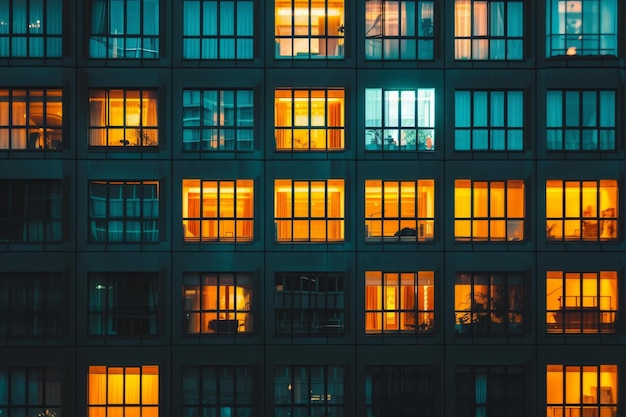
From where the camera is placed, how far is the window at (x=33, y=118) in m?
24.7

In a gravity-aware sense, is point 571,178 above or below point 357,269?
above

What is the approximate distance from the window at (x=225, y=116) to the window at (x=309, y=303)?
15.0 ft

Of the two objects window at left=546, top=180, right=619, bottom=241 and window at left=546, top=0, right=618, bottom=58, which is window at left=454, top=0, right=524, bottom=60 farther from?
window at left=546, top=180, right=619, bottom=241

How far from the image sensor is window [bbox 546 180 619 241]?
25016 millimetres

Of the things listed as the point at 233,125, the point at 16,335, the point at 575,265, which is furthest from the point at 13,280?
the point at 575,265

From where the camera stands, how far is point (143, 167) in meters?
24.5

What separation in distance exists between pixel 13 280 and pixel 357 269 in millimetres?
11008

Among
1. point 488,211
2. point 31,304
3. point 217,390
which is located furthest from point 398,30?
point 31,304

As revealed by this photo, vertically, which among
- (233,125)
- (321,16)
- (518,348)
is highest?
(321,16)

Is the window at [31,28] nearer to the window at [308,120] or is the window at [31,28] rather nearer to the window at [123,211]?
the window at [123,211]

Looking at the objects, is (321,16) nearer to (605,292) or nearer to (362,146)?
(362,146)

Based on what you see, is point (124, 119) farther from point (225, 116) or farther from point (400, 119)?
point (400, 119)

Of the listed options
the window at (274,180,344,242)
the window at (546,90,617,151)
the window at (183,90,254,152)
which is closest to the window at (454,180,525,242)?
the window at (546,90,617,151)

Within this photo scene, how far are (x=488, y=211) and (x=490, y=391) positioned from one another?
5.83 metres
